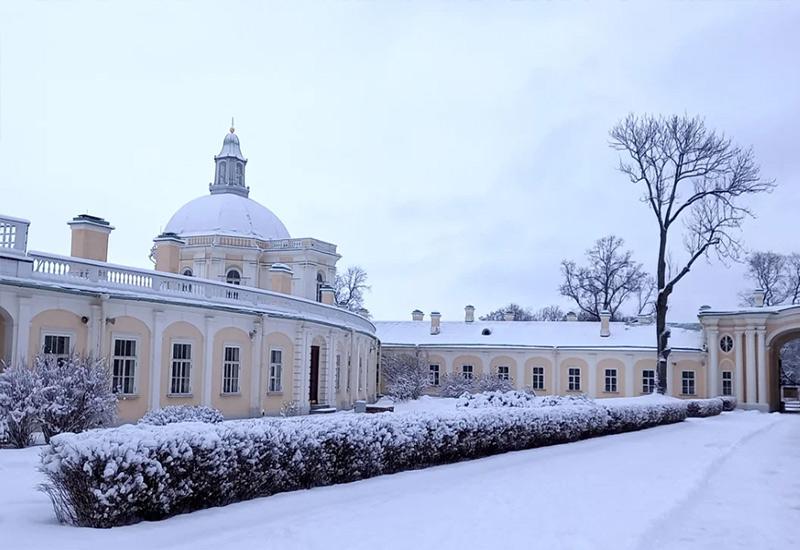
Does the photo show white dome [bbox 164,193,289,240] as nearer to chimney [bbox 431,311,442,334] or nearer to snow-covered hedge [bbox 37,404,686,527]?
chimney [bbox 431,311,442,334]

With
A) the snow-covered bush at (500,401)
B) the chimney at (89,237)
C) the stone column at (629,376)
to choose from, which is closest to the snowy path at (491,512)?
the snow-covered bush at (500,401)

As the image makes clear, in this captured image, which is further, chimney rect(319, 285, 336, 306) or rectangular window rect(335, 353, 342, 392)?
chimney rect(319, 285, 336, 306)

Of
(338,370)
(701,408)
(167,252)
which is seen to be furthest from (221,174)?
(701,408)

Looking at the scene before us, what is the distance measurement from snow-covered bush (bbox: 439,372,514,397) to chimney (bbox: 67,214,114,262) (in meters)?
24.7

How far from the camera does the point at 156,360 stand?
19.2 metres

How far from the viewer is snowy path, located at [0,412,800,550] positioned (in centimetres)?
720

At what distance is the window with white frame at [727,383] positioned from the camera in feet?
132

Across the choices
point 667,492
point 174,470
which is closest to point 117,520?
point 174,470

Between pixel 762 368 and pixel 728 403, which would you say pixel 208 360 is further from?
pixel 762 368

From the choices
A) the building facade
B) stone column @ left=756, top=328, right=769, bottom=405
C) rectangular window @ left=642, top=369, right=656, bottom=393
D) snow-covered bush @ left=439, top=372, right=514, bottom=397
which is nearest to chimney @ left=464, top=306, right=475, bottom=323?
the building facade

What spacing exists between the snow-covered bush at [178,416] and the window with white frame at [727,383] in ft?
111

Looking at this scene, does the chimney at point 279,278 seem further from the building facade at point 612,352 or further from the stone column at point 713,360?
the stone column at point 713,360

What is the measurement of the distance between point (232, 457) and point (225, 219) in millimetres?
32223

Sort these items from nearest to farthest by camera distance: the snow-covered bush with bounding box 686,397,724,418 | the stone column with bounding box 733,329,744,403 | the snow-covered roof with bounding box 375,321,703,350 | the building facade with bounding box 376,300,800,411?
the snow-covered bush with bounding box 686,397,724,418, the building facade with bounding box 376,300,800,411, the stone column with bounding box 733,329,744,403, the snow-covered roof with bounding box 375,321,703,350
